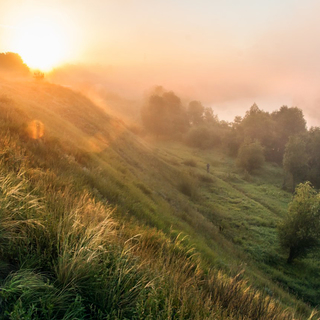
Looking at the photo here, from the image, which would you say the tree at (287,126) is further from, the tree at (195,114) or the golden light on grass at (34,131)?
the golden light on grass at (34,131)

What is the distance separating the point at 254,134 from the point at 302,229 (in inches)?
2002

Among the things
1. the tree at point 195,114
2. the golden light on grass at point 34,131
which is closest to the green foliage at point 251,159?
the tree at point 195,114

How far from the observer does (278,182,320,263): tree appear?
16.9 m

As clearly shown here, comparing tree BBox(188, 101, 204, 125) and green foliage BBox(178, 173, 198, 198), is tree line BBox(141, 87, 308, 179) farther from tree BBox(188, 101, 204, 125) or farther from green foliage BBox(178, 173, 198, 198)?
green foliage BBox(178, 173, 198, 198)

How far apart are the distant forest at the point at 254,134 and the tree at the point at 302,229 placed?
24.8 meters

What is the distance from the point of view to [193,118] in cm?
9506

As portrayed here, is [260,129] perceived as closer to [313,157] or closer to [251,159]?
[251,159]

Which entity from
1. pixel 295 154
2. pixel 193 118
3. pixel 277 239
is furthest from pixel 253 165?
pixel 193 118

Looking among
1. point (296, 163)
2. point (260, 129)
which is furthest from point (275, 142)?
point (296, 163)

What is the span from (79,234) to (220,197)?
26512mm

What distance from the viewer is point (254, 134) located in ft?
208

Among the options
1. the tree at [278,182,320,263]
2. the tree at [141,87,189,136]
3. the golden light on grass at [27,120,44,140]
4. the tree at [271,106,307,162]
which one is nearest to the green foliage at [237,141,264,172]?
the tree at [271,106,307,162]

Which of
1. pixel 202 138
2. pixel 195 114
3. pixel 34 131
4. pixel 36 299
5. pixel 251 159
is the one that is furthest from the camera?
pixel 195 114

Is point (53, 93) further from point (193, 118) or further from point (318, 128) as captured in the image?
point (193, 118)
